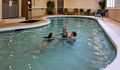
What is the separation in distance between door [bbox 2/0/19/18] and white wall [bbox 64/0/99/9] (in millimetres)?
9444

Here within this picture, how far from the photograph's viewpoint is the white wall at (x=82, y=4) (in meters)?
23.9

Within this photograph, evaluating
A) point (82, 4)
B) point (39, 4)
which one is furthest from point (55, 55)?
point (82, 4)

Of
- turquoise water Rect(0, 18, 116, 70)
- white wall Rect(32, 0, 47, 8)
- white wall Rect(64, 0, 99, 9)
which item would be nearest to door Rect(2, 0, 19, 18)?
white wall Rect(32, 0, 47, 8)

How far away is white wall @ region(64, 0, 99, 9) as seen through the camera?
23.9m

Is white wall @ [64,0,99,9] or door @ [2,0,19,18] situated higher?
white wall @ [64,0,99,9]

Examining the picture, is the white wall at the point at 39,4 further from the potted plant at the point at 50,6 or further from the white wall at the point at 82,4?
the white wall at the point at 82,4

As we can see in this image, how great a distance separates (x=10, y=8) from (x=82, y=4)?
10.8 meters

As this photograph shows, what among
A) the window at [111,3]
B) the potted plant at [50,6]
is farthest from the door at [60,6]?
the window at [111,3]

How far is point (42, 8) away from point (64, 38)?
600 inches

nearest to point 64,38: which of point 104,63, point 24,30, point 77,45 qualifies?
point 77,45

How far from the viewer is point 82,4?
24.4 m

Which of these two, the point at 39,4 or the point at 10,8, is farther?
the point at 39,4

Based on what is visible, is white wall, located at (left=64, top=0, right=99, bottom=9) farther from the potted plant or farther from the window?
the window

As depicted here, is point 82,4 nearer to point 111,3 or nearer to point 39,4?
point 111,3
